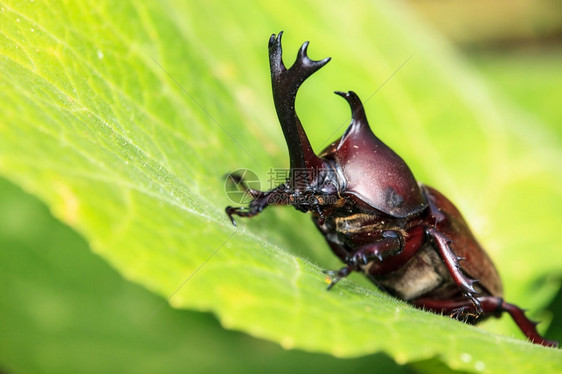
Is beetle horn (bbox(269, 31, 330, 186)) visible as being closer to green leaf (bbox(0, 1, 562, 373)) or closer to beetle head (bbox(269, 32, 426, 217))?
beetle head (bbox(269, 32, 426, 217))

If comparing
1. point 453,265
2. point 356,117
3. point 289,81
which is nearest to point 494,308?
point 453,265

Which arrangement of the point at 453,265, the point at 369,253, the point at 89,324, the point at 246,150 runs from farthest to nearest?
the point at 89,324 → the point at 246,150 → the point at 453,265 → the point at 369,253

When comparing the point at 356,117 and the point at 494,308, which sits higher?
the point at 356,117

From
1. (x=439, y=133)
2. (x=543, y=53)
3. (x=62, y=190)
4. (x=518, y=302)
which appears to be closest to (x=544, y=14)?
(x=543, y=53)

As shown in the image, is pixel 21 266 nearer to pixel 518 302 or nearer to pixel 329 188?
pixel 329 188

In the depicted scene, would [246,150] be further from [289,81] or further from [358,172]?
[289,81]
